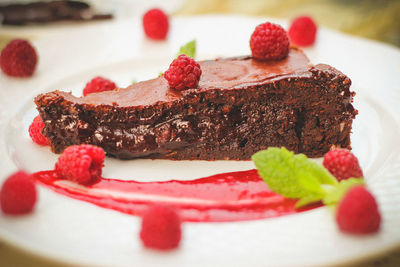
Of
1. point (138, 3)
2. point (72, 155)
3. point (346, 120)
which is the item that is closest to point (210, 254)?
point (72, 155)

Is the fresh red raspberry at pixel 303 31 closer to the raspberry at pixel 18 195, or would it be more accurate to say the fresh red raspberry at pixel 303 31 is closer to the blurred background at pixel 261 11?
the blurred background at pixel 261 11

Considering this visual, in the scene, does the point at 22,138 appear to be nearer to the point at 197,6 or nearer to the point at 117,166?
the point at 117,166

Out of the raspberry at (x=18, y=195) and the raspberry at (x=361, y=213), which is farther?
the raspberry at (x=18, y=195)

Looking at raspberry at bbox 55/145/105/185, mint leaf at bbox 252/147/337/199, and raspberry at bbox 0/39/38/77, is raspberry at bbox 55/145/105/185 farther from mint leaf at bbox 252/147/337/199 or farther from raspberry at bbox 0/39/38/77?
raspberry at bbox 0/39/38/77

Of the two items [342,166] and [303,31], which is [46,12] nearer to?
[303,31]

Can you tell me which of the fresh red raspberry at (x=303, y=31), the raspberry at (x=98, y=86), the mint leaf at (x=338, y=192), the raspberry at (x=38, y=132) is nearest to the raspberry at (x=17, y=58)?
the raspberry at (x=98, y=86)

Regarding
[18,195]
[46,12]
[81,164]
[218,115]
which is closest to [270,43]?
[218,115]
